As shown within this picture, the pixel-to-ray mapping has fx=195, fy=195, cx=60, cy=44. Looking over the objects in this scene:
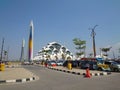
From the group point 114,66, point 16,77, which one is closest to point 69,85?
point 16,77

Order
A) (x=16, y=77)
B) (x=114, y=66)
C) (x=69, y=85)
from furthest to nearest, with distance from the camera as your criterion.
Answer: (x=114, y=66)
(x=16, y=77)
(x=69, y=85)

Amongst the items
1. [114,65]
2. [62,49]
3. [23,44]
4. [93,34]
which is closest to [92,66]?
[114,65]

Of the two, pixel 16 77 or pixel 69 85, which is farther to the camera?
pixel 16 77

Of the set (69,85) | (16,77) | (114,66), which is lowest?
(69,85)

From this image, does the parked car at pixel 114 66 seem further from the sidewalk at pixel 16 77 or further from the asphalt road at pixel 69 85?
the asphalt road at pixel 69 85

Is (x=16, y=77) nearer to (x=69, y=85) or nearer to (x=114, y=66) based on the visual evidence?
(x=69, y=85)

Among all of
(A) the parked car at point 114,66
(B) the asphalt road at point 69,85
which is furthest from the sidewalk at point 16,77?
(A) the parked car at point 114,66

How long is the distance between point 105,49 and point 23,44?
72.9 m

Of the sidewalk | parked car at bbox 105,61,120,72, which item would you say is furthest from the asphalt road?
parked car at bbox 105,61,120,72

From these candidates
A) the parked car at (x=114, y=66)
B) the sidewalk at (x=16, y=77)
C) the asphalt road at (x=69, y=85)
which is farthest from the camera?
the parked car at (x=114, y=66)

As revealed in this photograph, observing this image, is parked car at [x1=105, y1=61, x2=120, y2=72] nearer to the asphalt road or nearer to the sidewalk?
the sidewalk

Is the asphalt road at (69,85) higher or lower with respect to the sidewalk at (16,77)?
lower

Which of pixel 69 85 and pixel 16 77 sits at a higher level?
pixel 16 77

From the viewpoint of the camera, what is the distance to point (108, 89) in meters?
9.41
